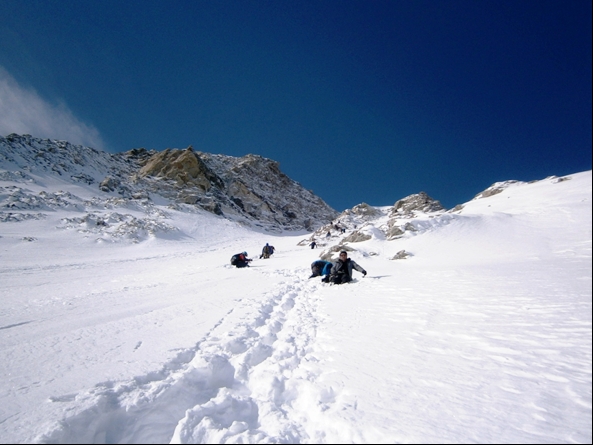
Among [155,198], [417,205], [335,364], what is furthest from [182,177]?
[335,364]

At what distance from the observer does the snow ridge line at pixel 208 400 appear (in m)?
1.74

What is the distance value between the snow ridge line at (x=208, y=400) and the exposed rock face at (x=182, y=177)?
42464 mm

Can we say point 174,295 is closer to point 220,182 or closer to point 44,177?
point 44,177

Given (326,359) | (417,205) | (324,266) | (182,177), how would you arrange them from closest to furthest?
1. (326,359)
2. (324,266)
3. (417,205)
4. (182,177)

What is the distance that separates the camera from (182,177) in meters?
57.7

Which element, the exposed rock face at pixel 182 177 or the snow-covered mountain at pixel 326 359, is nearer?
the snow-covered mountain at pixel 326 359

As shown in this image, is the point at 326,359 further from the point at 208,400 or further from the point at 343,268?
the point at 343,268

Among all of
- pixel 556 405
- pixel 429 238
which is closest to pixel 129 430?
pixel 556 405

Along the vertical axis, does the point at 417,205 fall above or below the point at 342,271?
above

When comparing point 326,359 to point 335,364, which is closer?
point 335,364

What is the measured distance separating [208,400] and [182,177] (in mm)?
61767

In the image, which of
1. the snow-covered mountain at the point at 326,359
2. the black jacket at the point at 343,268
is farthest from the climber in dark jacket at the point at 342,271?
the snow-covered mountain at the point at 326,359

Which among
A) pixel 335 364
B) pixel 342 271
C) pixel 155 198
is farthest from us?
pixel 155 198

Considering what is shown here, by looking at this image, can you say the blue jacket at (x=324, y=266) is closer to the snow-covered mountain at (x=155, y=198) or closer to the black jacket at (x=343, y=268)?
the black jacket at (x=343, y=268)
